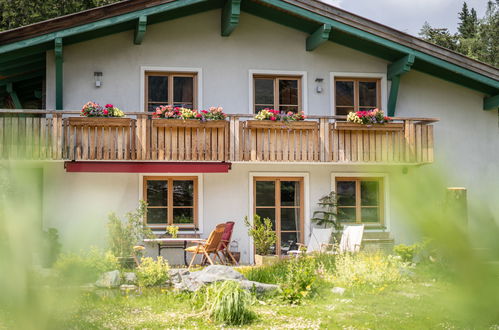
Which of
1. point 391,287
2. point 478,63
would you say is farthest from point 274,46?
point 391,287

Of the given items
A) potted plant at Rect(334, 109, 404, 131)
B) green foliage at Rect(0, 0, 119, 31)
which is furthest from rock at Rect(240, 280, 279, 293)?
green foliage at Rect(0, 0, 119, 31)

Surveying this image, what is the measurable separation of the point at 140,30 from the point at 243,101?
109 inches

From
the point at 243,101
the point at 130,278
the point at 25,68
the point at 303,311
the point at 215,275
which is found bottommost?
the point at 303,311

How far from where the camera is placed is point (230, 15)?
43.3 feet

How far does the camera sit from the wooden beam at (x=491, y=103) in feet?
49.3

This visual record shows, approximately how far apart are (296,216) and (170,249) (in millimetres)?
3013

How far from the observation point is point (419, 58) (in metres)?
14.1

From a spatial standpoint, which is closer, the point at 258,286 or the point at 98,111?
the point at 258,286

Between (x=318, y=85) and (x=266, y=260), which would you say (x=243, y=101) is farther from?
(x=266, y=260)

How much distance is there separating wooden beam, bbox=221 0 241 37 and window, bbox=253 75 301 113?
4.30 feet

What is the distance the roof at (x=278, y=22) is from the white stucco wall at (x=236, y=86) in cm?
27

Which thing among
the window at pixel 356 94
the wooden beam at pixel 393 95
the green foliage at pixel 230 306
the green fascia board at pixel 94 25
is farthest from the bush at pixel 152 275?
the wooden beam at pixel 393 95

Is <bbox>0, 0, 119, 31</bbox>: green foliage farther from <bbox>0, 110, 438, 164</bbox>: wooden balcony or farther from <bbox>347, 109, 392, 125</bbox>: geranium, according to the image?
<bbox>347, 109, 392, 125</bbox>: geranium

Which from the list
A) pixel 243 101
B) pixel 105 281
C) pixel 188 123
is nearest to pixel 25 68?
pixel 188 123
